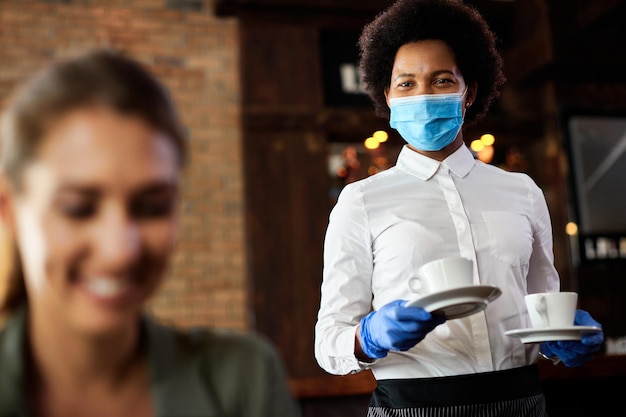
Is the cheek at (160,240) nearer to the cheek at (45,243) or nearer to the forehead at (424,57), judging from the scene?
the cheek at (45,243)

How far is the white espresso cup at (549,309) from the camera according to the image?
1.43 metres

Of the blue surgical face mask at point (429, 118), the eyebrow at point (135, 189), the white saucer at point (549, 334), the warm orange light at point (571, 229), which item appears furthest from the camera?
the warm orange light at point (571, 229)

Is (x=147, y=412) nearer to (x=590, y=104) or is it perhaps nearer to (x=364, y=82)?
(x=364, y=82)

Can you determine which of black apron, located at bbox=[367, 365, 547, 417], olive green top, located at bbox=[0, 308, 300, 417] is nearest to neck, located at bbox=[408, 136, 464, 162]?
black apron, located at bbox=[367, 365, 547, 417]

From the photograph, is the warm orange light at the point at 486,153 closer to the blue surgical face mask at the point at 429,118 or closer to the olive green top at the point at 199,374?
the blue surgical face mask at the point at 429,118

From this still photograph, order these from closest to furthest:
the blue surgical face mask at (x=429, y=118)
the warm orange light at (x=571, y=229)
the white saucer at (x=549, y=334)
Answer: the white saucer at (x=549, y=334) → the blue surgical face mask at (x=429, y=118) → the warm orange light at (x=571, y=229)

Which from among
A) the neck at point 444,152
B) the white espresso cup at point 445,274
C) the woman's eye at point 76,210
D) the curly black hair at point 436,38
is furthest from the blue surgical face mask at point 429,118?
the woman's eye at point 76,210

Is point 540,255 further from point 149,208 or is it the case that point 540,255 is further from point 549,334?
point 149,208

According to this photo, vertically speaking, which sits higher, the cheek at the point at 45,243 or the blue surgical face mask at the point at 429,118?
the blue surgical face mask at the point at 429,118

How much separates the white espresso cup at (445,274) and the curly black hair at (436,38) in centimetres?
60

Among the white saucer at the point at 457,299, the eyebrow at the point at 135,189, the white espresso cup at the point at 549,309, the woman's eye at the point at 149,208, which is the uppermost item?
the eyebrow at the point at 135,189

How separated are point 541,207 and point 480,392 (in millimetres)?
462

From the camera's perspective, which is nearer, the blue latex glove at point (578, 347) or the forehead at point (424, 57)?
the blue latex glove at point (578, 347)

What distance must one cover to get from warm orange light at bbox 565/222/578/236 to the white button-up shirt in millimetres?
3773
